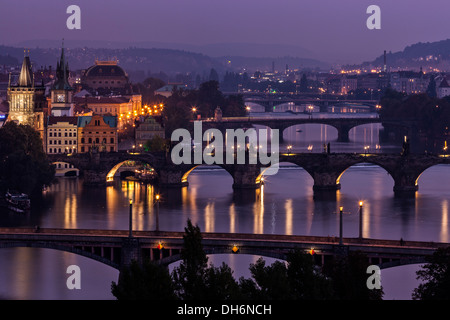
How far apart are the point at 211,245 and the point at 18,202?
21.9 m

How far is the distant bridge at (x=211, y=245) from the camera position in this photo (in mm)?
36438

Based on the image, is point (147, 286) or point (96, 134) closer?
point (147, 286)

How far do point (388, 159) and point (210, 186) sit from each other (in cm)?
950

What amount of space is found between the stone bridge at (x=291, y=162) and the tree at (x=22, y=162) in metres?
3.01

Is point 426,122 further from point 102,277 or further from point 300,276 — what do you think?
point 300,276

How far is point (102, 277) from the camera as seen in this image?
40688 mm

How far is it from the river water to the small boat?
673 millimetres

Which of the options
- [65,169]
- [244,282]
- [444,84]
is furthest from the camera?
[444,84]

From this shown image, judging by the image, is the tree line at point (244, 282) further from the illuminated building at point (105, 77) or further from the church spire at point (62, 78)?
the illuminated building at point (105, 77)

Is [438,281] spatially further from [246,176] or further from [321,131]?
[321,131]

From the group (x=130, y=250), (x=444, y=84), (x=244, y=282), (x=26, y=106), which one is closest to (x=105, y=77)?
(x=26, y=106)

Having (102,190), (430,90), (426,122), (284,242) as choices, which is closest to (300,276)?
(284,242)

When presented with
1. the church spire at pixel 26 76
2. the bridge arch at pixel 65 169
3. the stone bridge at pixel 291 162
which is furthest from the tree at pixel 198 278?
the church spire at pixel 26 76

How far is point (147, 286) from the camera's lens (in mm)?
29594
